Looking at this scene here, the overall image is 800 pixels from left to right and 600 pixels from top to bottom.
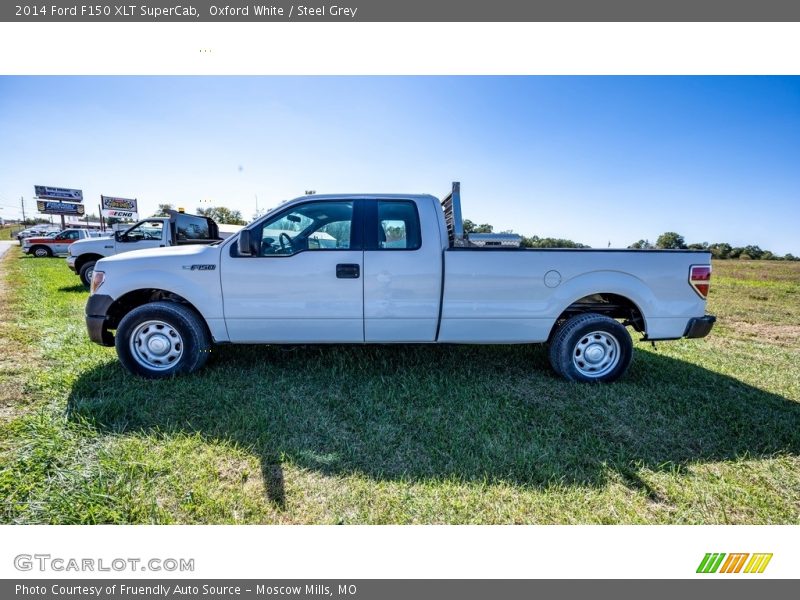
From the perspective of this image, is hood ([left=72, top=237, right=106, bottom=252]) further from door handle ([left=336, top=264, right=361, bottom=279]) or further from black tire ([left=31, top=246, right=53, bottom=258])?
black tire ([left=31, top=246, right=53, bottom=258])

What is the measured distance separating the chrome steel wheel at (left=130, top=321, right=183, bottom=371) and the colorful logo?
13.9 ft

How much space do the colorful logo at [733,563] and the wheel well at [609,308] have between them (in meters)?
2.16

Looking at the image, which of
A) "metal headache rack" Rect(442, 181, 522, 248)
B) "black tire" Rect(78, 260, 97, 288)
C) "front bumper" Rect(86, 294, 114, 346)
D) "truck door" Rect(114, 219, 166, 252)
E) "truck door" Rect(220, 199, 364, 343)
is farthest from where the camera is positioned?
"black tire" Rect(78, 260, 97, 288)

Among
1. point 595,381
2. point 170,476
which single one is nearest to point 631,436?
point 595,381

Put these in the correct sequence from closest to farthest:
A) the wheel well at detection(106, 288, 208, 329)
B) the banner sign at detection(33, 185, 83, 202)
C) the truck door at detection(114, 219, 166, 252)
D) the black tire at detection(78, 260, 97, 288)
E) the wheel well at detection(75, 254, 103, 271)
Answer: the wheel well at detection(106, 288, 208, 329) < the truck door at detection(114, 219, 166, 252) < the black tire at detection(78, 260, 97, 288) < the wheel well at detection(75, 254, 103, 271) < the banner sign at detection(33, 185, 83, 202)

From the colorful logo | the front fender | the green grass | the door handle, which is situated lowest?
the colorful logo

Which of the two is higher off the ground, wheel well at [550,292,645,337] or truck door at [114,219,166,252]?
truck door at [114,219,166,252]

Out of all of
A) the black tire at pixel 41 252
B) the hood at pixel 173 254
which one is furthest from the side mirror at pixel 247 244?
the black tire at pixel 41 252

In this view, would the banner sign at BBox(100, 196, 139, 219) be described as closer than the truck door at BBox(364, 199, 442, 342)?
No

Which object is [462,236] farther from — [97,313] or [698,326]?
[97,313]

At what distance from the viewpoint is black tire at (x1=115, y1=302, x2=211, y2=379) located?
3506mm

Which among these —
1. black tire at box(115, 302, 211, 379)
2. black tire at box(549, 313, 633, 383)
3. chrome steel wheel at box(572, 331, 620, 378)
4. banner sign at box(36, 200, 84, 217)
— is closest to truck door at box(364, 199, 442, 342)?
black tire at box(549, 313, 633, 383)

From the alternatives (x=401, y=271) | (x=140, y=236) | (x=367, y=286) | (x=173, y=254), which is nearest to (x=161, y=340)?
(x=173, y=254)

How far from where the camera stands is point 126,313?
3.79 m
